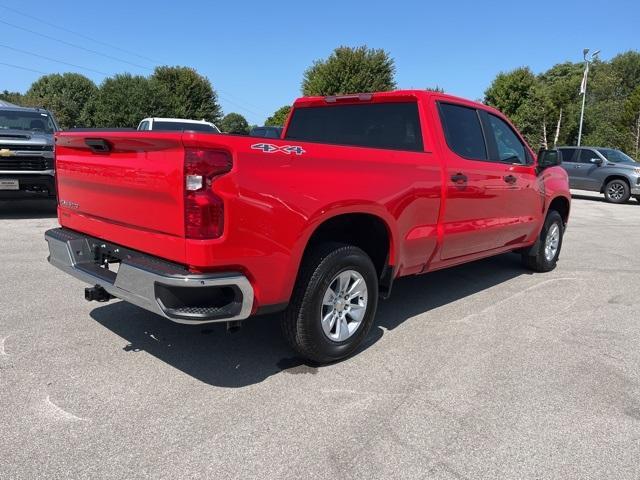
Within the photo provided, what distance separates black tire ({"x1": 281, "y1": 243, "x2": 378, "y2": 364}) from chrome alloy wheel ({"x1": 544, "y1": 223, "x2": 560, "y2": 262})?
12.6 feet

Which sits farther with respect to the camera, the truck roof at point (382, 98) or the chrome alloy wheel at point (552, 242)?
the chrome alloy wheel at point (552, 242)

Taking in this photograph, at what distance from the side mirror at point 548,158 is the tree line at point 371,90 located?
22735 mm

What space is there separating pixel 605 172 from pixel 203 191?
60.4 feet

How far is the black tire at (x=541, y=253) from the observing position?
20.9 ft

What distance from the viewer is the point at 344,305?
3611 mm

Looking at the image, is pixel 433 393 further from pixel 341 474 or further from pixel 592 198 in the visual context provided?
pixel 592 198

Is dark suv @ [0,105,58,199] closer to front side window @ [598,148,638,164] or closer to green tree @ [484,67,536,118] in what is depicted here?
front side window @ [598,148,638,164]

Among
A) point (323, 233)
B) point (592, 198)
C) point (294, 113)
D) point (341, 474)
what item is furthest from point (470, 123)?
point (592, 198)

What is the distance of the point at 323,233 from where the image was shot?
360 centimetres

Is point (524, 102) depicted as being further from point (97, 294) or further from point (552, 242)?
point (97, 294)

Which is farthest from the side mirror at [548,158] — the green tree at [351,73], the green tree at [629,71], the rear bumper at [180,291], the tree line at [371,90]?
the green tree at [629,71]

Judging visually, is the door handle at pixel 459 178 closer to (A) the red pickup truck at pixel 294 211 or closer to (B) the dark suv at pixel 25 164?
(A) the red pickup truck at pixel 294 211

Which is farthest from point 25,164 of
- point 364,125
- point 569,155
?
point 569,155

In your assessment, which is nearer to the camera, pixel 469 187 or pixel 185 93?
pixel 469 187
